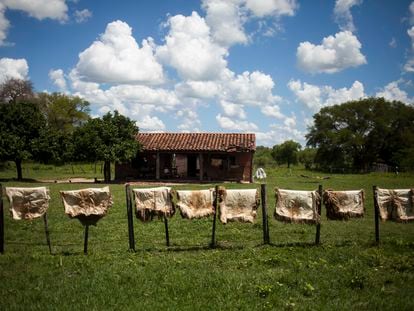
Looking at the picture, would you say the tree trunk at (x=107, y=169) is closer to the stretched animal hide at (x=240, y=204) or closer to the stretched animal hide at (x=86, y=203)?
the stretched animal hide at (x=86, y=203)

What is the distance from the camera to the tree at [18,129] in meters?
28.4

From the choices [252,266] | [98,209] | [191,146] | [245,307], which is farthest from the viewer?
[191,146]

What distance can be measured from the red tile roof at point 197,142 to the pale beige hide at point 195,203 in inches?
847

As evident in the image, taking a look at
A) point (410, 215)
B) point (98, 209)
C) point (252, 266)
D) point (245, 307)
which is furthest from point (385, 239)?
point (98, 209)

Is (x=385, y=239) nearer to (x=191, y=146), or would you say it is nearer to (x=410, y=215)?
(x=410, y=215)

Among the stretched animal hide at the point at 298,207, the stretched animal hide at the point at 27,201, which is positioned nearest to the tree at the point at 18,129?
the stretched animal hide at the point at 27,201

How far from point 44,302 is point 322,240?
22.8 ft

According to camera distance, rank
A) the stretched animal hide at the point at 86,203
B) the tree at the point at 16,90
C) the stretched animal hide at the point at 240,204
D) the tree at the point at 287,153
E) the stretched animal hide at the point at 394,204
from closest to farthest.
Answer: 1. the stretched animal hide at the point at 86,203
2. the stretched animal hide at the point at 240,204
3. the stretched animal hide at the point at 394,204
4. the tree at the point at 16,90
5. the tree at the point at 287,153

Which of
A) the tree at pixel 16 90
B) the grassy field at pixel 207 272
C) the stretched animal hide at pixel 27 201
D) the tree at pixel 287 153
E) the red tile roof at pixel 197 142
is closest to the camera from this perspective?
the grassy field at pixel 207 272

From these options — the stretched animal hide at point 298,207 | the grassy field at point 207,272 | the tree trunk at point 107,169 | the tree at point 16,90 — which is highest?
the tree at point 16,90

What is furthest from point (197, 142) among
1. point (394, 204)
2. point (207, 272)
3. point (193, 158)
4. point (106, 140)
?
point (207, 272)

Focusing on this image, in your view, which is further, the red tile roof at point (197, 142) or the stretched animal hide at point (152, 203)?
the red tile roof at point (197, 142)

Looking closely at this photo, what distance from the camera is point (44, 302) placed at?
5781 mm

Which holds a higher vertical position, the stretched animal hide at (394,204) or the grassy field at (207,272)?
the stretched animal hide at (394,204)
